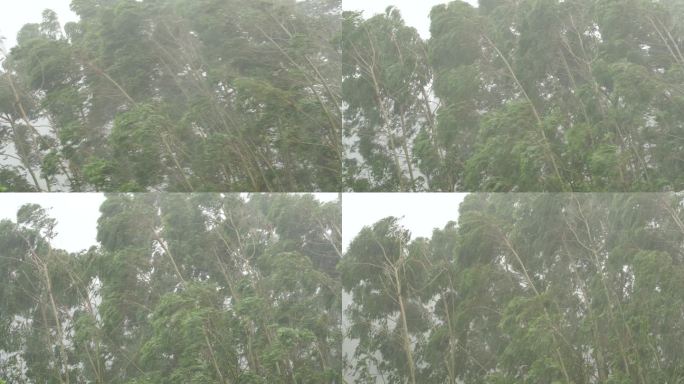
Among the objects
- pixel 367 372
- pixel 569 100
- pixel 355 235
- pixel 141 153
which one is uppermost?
pixel 141 153

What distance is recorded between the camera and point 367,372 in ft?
15.6

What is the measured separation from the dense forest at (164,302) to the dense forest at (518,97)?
33.2 inches

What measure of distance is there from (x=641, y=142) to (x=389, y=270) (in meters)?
1.72

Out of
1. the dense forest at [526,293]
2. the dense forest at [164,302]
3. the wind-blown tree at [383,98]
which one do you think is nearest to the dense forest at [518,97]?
the wind-blown tree at [383,98]

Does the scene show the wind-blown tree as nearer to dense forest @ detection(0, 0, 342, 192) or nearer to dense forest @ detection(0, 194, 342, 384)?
dense forest @ detection(0, 0, 342, 192)

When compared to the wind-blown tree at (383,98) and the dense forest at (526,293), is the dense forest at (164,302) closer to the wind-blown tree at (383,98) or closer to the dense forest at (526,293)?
the dense forest at (526,293)

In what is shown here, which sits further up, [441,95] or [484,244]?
[441,95]

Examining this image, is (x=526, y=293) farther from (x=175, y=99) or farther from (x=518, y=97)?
(x=175, y=99)

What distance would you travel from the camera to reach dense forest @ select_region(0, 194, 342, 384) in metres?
4.58

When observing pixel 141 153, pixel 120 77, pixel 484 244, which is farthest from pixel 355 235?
pixel 120 77

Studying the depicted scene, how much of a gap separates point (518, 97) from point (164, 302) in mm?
2509

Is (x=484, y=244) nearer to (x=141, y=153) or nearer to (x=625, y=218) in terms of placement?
(x=625, y=218)

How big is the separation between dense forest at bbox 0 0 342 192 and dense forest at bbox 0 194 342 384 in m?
0.22

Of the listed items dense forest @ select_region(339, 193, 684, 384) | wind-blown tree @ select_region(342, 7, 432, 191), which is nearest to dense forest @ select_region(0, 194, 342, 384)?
dense forest @ select_region(339, 193, 684, 384)
